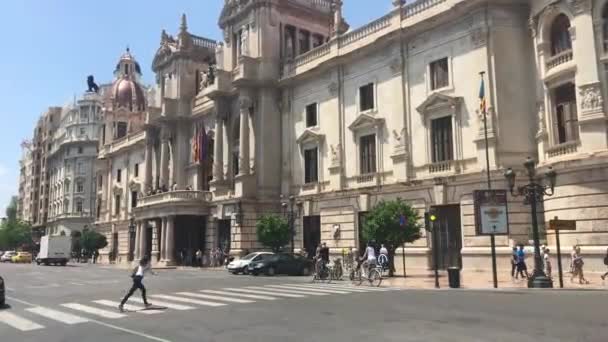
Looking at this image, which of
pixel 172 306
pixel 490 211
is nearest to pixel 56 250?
pixel 172 306

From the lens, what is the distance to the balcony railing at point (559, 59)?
26164mm

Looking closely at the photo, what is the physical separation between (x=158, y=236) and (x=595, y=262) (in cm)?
3848

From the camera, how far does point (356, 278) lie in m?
25.2

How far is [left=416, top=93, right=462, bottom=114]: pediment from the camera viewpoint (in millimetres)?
31281

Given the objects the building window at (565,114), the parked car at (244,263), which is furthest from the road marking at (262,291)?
the building window at (565,114)

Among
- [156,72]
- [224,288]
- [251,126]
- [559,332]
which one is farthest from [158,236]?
[559,332]

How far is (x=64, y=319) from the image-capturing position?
542 inches

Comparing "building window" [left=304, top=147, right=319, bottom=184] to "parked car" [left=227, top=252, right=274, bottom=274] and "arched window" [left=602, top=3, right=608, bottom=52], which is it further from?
"arched window" [left=602, top=3, right=608, bottom=52]

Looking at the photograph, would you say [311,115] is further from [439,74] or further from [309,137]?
[439,74]

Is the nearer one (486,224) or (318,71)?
(486,224)

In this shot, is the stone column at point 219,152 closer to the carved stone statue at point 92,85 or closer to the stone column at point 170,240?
the stone column at point 170,240

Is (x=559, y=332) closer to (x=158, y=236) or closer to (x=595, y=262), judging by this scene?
(x=595, y=262)

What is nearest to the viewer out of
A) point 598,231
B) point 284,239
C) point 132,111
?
point 598,231

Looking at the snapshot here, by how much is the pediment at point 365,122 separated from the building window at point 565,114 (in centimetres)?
1149
